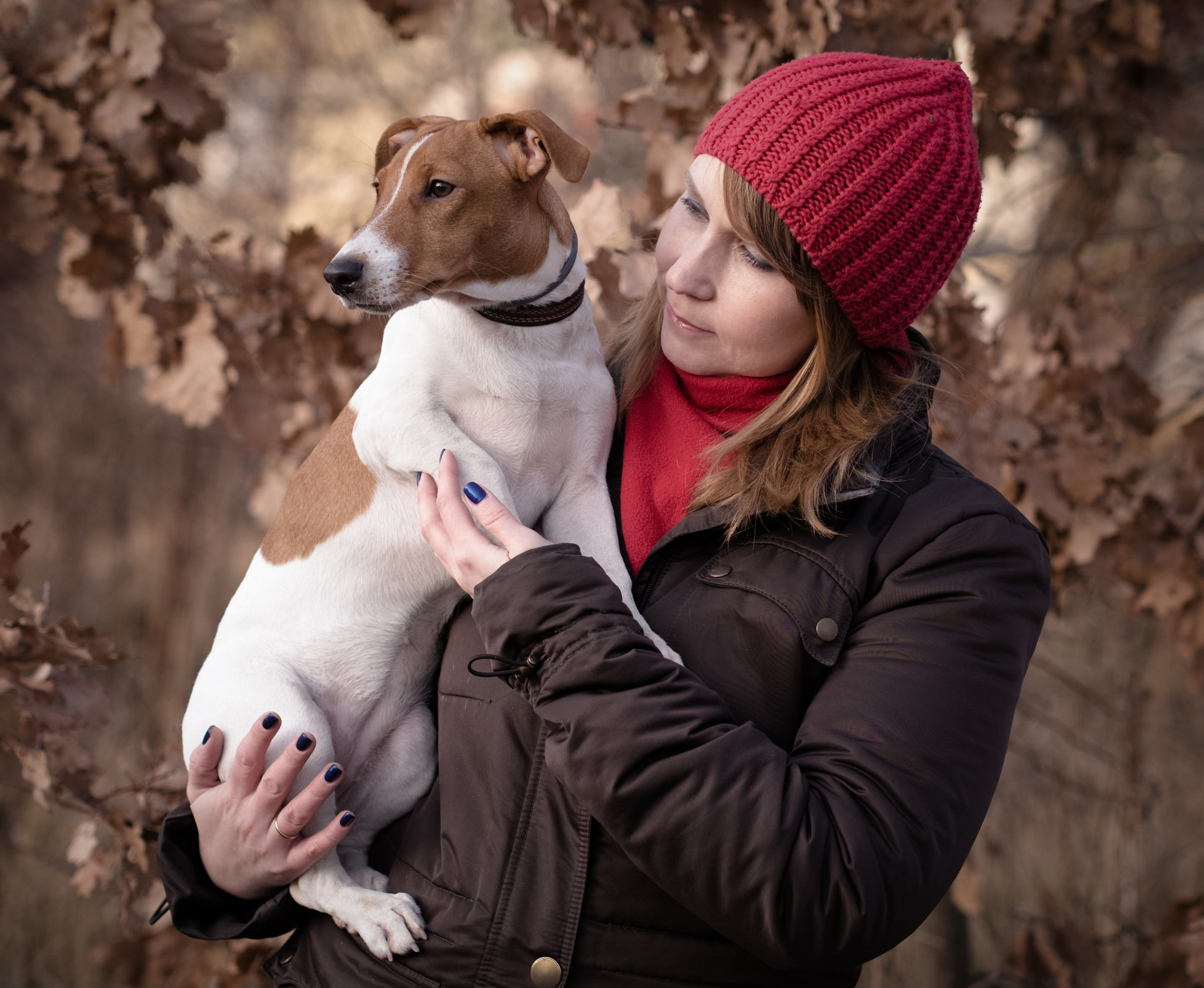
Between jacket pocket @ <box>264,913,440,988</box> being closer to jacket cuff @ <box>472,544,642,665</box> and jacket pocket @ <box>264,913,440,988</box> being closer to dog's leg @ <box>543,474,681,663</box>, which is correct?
jacket cuff @ <box>472,544,642,665</box>

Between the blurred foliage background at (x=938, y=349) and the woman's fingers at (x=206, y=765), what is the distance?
2.27ft

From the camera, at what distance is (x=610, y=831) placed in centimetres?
124

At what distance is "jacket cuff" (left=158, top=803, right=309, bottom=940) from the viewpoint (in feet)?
5.38

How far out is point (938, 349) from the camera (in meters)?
2.76

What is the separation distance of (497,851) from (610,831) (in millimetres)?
273

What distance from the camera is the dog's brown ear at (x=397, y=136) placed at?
77.0 inches

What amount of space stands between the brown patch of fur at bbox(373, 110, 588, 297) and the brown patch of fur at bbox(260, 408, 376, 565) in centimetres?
40

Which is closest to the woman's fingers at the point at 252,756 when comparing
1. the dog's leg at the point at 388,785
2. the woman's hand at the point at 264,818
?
the woman's hand at the point at 264,818

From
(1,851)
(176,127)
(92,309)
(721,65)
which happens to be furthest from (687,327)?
(1,851)

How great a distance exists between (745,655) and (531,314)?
2.59 ft

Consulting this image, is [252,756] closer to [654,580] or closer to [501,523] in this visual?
[501,523]

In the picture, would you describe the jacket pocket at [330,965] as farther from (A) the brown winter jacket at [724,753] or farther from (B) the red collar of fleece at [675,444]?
(B) the red collar of fleece at [675,444]

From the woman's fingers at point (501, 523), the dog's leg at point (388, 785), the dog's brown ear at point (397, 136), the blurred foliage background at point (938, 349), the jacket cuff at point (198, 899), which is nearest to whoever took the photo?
the woman's fingers at point (501, 523)

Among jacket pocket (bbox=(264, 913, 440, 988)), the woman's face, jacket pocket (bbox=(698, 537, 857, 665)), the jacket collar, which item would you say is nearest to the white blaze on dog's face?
the woman's face
